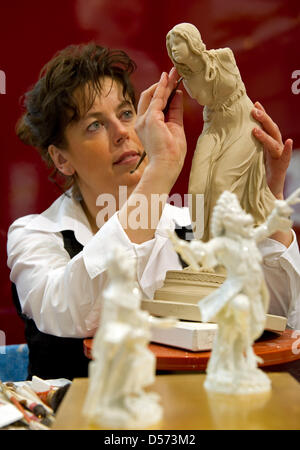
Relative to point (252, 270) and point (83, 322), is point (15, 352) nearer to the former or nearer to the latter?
point (83, 322)

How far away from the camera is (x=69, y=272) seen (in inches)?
54.8

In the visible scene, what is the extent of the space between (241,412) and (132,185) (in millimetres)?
1049

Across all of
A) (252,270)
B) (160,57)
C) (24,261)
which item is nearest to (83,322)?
(24,261)

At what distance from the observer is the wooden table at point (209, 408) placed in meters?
0.71

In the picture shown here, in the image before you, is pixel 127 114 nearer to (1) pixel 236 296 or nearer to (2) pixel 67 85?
(2) pixel 67 85

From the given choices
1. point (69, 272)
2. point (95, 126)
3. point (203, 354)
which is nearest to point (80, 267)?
point (69, 272)

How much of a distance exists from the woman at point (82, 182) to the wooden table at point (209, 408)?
20.6 inches

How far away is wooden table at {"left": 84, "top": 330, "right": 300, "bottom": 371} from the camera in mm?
1075

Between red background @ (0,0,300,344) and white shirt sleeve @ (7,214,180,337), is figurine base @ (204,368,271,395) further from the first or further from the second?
red background @ (0,0,300,344)

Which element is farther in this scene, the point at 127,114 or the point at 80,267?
the point at 127,114

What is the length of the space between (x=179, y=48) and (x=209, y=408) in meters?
0.85

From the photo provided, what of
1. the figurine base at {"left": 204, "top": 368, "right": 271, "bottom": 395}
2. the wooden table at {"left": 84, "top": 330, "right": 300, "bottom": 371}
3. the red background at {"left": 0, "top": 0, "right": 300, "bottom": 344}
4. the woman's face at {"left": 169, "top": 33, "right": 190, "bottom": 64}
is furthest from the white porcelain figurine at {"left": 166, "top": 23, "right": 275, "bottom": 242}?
the red background at {"left": 0, "top": 0, "right": 300, "bottom": 344}

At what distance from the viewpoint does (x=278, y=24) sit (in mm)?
2201

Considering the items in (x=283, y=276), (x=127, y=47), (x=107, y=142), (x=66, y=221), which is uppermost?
(x=127, y=47)
